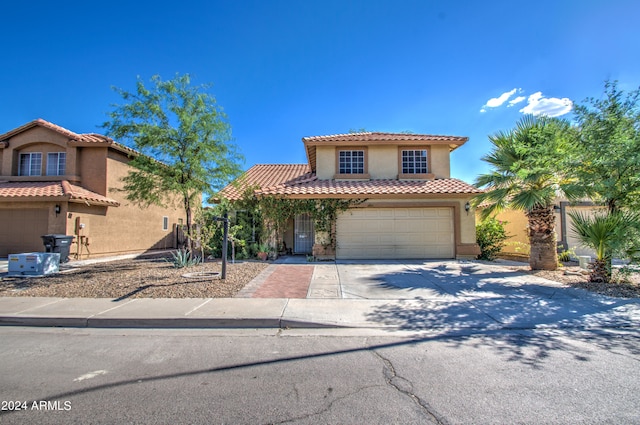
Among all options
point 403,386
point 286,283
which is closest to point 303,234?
point 286,283

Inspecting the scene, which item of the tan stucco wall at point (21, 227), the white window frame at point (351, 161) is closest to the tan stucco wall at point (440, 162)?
the white window frame at point (351, 161)

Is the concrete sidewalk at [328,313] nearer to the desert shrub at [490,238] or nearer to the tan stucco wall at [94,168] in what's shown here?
the desert shrub at [490,238]

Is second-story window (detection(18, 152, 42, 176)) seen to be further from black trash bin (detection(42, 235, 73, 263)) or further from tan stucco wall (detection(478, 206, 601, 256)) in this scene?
tan stucco wall (detection(478, 206, 601, 256))

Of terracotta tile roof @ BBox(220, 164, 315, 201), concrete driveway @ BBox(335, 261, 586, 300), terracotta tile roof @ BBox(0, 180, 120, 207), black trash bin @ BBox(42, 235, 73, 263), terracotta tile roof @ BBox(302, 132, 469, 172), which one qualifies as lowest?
concrete driveway @ BBox(335, 261, 586, 300)

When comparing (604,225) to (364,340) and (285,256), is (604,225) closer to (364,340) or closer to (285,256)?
(364,340)

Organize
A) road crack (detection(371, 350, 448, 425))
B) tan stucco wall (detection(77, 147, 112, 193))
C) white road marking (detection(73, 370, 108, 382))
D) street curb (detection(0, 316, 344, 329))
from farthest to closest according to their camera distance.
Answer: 1. tan stucco wall (detection(77, 147, 112, 193))
2. street curb (detection(0, 316, 344, 329))
3. white road marking (detection(73, 370, 108, 382))
4. road crack (detection(371, 350, 448, 425))

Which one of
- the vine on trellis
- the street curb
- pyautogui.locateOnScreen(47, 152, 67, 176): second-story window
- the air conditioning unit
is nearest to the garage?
the vine on trellis

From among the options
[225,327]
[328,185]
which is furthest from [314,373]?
[328,185]

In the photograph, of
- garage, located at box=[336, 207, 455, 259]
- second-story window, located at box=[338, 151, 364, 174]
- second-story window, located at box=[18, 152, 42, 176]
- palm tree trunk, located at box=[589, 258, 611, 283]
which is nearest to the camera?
palm tree trunk, located at box=[589, 258, 611, 283]

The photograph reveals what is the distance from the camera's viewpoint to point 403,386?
137 inches

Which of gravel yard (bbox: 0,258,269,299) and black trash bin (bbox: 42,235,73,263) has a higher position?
black trash bin (bbox: 42,235,73,263)

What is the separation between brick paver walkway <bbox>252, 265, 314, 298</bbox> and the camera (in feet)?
24.9

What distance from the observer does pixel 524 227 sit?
15.9 m

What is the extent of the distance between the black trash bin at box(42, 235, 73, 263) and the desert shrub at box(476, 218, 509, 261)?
17874 mm
